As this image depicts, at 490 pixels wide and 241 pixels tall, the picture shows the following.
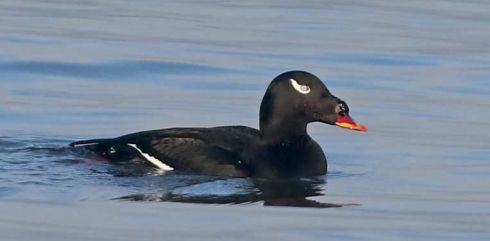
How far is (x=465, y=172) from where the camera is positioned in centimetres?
1033

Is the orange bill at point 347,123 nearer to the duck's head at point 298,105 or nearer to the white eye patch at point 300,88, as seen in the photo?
the duck's head at point 298,105

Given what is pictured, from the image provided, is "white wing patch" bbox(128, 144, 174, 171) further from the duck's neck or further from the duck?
the duck's neck

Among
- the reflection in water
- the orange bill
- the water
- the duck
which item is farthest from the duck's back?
the orange bill

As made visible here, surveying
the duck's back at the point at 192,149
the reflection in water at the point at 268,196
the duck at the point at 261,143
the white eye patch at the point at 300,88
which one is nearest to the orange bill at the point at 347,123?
the duck at the point at 261,143

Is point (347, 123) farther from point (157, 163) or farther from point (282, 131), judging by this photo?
point (157, 163)

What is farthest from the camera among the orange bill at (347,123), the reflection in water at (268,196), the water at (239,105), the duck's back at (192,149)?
the orange bill at (347,123)

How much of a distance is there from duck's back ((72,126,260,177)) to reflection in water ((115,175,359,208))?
0.22 metres

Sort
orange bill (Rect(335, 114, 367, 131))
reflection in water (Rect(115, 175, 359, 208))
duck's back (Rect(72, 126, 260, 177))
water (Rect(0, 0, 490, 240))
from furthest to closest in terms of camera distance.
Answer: orange bill (Rect(335, 114, 367, 131)), duck's back (Rect(72, 126, 260, 177)), reflection in water (Rect(115, 175, 359, 208)), water (Rect(0, 0, 490, 240))

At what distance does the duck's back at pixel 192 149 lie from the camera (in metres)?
9.66

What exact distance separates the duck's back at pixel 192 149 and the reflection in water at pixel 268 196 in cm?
22

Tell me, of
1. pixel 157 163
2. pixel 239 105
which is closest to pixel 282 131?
pixel 157 163

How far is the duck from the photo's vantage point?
9.69 meters

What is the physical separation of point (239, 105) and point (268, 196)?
13.0 feet

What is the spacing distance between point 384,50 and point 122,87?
13.9 feet
